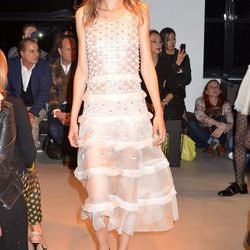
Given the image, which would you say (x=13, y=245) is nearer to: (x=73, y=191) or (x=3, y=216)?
(x=3, y=216)

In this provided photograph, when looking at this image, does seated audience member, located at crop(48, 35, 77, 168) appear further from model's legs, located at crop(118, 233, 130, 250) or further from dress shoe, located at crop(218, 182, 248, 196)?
model's legs, located at crop(118, 233, 130, 250)

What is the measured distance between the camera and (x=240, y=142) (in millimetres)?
5062

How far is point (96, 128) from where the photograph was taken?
3225mm

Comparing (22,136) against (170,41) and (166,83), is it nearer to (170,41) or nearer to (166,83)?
(166,83)

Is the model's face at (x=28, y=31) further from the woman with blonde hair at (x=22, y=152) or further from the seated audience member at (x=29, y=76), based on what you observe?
the woman with blonde hair at (x=22, y=152)

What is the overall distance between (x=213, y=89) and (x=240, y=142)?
2.27 metres

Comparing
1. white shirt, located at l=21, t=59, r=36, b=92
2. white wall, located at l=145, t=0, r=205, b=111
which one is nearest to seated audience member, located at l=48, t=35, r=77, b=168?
white shirt, located at l=21, t=59, r=36, b=92

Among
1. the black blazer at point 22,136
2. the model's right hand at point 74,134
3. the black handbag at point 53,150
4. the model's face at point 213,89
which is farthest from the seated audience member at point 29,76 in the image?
the black blazer at point 22,136

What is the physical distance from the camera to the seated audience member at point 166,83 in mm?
6172

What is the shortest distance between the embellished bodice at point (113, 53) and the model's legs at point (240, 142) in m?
1.94

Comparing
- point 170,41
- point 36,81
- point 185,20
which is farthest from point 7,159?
point 185,20

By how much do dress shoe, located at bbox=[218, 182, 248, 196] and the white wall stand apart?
10.0 feet

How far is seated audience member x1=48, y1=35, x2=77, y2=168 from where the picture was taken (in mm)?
6551

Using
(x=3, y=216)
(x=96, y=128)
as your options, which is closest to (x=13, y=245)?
(x=3, y=216)
